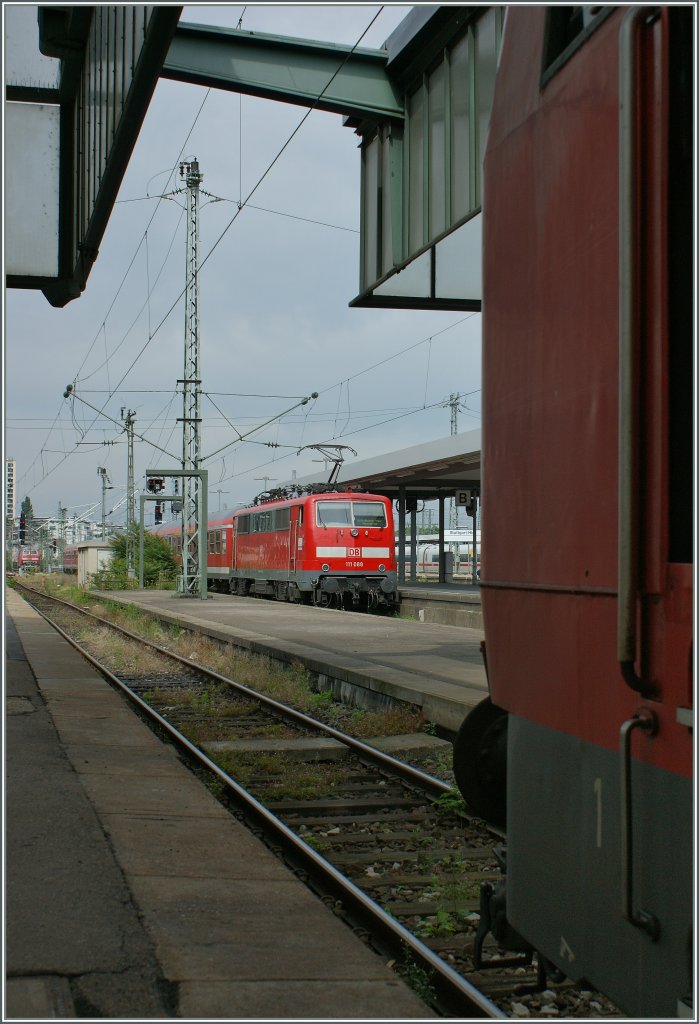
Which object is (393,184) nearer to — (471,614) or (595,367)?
(595,367)

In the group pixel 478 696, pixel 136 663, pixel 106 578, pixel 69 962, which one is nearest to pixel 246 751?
pixel 478 696

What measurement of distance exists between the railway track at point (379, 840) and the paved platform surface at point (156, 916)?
0.84 feet

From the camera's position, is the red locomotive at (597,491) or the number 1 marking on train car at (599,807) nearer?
the red locomotive at (597,491)

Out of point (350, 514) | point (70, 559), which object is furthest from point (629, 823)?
point (70, 559)

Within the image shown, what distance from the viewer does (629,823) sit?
2.46m

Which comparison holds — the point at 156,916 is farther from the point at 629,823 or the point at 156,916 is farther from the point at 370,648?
the point at 370,648

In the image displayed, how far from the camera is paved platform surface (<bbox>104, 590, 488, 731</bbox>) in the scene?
10.0m

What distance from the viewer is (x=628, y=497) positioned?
2449 millimetres

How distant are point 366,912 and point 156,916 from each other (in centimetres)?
98

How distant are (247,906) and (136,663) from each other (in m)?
12.5

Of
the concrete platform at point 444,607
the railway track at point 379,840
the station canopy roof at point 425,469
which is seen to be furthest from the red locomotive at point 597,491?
the concrete platform at point 444,607

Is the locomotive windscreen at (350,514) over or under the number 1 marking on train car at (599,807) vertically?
over

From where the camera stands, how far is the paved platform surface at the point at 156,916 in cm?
371

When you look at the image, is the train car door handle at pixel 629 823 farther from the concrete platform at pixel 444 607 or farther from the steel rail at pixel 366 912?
the concrete platform at pixel 444 607
